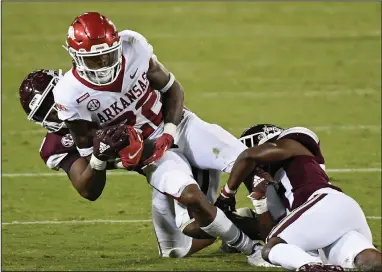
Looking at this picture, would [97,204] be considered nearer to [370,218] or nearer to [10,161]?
[10,161]

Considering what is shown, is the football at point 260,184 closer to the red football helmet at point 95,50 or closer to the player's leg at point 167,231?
the player's leg at point 167,231

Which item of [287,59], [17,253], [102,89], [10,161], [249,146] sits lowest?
[287,59]

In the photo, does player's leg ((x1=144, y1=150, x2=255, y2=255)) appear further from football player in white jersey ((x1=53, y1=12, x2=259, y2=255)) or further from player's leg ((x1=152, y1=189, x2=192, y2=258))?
player's leg ((x1=152, y1=189, x2=192, y2=258))

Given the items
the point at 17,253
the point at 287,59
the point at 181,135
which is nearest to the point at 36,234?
the point at 17,253

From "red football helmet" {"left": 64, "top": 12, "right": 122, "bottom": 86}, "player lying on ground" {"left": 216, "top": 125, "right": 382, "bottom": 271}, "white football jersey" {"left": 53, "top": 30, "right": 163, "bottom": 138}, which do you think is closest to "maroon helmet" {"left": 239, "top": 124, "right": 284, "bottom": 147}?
"player lying on ground" {"left": 216, "top": 125, "right": 382, "bottom": 271}

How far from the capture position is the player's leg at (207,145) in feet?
25.0

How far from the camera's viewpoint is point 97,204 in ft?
31.8

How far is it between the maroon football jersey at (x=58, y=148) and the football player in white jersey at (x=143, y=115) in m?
0.32

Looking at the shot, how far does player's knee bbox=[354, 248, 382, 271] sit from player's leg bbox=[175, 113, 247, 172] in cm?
135

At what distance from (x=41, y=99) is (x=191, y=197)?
1.34 meters

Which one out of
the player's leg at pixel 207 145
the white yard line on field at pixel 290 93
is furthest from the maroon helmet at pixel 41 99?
the white yard line on field at pixel 290 93

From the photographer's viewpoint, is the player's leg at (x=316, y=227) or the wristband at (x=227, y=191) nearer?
the player's leg at (x=316, y=227)

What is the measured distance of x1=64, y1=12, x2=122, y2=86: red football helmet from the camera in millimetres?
7262

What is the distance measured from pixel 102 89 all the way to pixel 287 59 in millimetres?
8064
